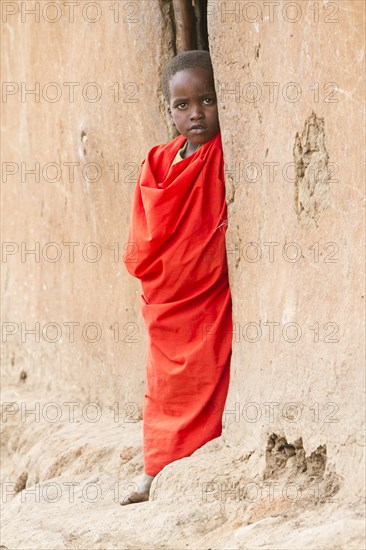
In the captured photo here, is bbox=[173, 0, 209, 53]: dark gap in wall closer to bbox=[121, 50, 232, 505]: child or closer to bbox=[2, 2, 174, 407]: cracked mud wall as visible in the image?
Answer: bbox=[2, 2, 174, 407]: cracked mud wall

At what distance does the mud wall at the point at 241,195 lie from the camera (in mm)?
4074

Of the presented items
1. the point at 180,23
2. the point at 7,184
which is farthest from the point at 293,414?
the point at 7,184

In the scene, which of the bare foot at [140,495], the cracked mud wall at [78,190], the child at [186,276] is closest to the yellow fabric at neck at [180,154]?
the child at [186,276]

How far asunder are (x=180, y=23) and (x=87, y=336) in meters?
1.78

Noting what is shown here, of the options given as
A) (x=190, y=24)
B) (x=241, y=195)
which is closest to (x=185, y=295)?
(x=241, y=195)

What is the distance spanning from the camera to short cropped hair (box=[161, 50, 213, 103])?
192 inches

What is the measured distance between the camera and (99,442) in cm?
559

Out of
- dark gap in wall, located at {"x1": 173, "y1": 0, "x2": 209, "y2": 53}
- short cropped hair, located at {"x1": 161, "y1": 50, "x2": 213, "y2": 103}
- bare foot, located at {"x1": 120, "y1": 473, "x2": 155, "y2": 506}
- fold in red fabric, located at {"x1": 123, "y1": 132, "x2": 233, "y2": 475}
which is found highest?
dark gap in wall, located at {"x1": 173, "y1": 0, "x2": 209, "y2": 53}

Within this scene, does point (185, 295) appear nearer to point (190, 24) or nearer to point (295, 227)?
point (295, 227)

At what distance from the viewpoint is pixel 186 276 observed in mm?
4766

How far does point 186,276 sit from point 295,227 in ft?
1.90

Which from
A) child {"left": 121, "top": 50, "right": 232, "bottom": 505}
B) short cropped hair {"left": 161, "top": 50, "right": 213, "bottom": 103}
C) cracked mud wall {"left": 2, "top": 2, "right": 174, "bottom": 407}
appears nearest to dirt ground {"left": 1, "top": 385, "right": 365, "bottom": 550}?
child {"left": 121, "top": 50, "right": 232, "bottom": 505}

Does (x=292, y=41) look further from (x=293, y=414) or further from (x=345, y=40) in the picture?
(x=293, y=414)

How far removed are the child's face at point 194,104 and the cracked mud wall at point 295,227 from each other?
0.30 feet
